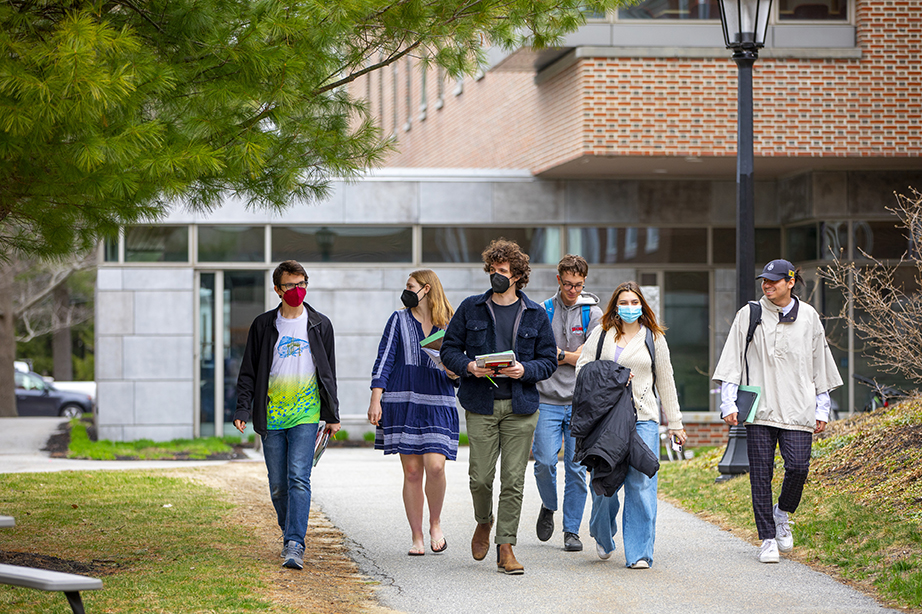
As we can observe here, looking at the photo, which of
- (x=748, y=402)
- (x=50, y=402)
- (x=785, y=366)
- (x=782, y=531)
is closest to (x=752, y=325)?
(x=785, y=366)

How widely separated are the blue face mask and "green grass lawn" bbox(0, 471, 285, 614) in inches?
106

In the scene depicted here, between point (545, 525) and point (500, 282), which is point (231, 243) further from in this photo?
point (500, 282)

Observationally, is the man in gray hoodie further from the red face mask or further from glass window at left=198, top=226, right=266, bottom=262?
glass window at left=198, top=226, right=266, bottom=262

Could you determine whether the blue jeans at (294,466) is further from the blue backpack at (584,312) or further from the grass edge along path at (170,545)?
the blue backpack at (584,312)

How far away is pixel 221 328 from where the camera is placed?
57.2 ft

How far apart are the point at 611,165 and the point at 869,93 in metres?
3.68

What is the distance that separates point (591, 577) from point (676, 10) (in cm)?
1097

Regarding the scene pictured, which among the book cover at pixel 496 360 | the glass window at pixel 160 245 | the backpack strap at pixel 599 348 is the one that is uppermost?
the glass window at pixel 160 245

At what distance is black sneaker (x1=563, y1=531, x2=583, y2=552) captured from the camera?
7602mm

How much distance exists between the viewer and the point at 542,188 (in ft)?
58.0

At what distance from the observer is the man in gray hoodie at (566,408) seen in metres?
7.48

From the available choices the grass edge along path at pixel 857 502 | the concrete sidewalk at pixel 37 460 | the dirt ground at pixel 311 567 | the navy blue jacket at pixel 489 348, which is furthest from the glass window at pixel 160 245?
the navy blue jacket at pixel 489 348

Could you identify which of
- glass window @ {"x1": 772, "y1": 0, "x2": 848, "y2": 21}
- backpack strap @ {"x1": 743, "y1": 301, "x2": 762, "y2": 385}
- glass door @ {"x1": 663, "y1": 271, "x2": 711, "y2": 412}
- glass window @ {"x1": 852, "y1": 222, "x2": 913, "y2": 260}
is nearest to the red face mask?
backpack strap @ {"x1": 743, "y1": 301, "x2": 762, "y2": 385}

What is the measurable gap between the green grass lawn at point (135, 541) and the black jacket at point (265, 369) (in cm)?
98
